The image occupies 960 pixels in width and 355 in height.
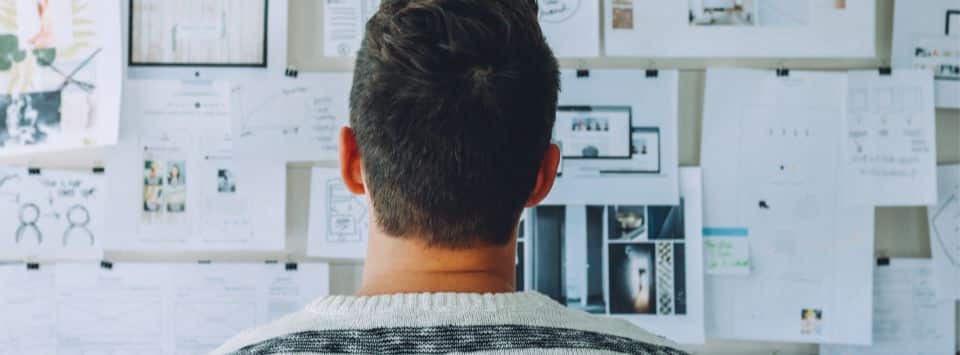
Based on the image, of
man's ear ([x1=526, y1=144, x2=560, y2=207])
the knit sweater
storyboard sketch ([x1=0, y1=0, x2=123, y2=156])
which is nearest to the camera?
the knit sweater

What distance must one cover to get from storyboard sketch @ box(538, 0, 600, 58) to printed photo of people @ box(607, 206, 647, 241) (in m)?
0.24

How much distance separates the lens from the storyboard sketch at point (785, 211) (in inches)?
49.2

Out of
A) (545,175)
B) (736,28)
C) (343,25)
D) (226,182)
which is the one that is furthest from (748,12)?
(226,182)

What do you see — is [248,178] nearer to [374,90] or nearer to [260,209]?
[260,209]

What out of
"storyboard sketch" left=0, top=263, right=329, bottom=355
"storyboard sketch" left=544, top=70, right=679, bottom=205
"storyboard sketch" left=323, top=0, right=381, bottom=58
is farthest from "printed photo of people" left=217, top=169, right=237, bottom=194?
"storyboard sketch" left=544, top=70, right=679, bottom=205

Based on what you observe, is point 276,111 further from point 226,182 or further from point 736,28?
point 736,28

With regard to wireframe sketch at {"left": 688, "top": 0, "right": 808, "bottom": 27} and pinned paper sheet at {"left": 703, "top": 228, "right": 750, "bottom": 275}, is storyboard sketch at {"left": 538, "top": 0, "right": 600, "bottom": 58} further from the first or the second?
pinned paper sheet at {"left": 703, "top": 228, "right": 750, "bottom": 275}

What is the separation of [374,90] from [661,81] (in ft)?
2.36

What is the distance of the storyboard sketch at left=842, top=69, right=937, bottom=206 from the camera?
49.4 inches

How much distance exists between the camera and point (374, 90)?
0.61 m

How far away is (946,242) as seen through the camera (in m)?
1.28

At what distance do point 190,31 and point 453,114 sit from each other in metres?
0.75

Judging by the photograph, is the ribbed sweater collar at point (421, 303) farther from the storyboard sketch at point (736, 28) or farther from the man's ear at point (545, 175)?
the storyboard sketch at point (736, 28)

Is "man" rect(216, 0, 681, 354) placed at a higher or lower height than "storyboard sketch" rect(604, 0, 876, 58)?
lower
